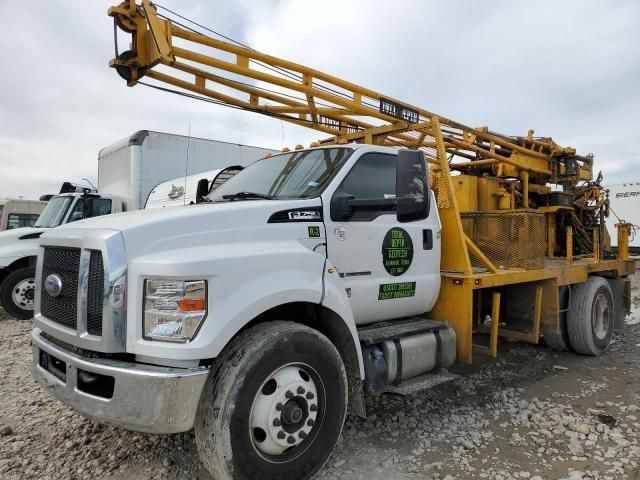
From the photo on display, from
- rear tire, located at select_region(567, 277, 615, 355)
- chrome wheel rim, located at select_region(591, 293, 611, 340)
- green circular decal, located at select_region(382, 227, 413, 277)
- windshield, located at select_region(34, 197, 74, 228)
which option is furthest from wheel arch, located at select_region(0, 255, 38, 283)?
chrome wheel rim, located at select_region(591, 293, 611, 340)

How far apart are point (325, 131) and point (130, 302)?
3.47m

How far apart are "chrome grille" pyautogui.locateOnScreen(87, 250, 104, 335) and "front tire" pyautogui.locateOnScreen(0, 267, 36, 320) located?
6.58 meters

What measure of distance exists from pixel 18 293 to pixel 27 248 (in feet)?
2.59

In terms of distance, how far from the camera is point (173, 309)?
2287mm

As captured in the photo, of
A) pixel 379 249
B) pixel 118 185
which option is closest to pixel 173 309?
pixel 379 249

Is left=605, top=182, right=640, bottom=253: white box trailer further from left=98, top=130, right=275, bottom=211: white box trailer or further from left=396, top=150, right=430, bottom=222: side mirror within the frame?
left=396, top=150, right=430, bottom=222: side mirror

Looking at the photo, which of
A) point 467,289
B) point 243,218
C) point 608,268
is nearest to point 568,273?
point 608,268

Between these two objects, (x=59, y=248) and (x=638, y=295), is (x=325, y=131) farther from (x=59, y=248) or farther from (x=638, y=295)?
Answer: (x=638, y=295)

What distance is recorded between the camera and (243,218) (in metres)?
2.78

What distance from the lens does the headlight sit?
228cm

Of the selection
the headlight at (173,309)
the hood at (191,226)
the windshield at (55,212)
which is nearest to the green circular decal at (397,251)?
the hood at (191,226)

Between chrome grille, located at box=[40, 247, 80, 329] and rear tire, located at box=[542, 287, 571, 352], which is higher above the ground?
chrome grille, located at box=[40, 247, 80, 329]

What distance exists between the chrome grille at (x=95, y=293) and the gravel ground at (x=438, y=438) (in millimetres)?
1125

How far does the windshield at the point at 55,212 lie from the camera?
826 cm
